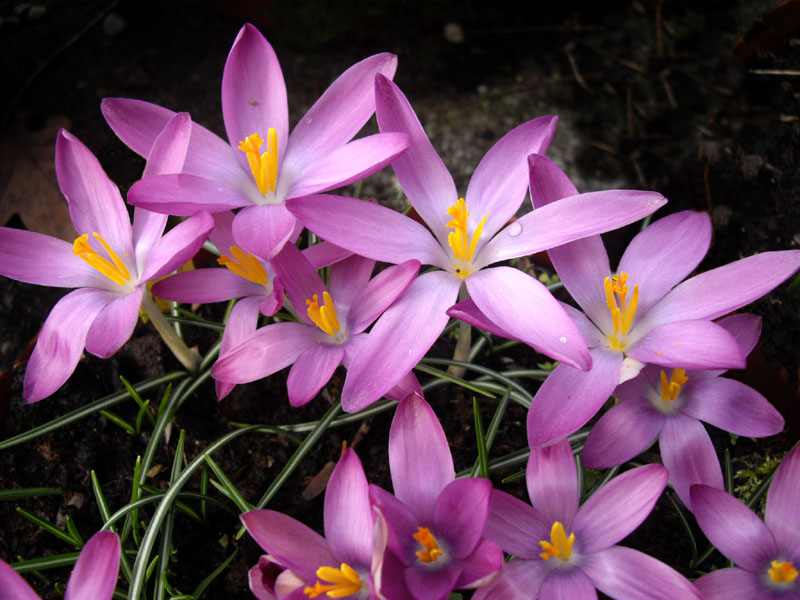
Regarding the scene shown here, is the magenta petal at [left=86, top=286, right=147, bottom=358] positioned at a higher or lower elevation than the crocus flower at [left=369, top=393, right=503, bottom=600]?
higher

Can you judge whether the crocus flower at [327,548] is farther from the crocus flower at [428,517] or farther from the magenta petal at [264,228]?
the magenta petal at [264,228]

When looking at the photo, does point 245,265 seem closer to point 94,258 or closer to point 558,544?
point 94,258

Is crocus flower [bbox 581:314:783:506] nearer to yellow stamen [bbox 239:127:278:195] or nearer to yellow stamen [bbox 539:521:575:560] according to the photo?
yellow stamen [bbox 539:521:575:560]

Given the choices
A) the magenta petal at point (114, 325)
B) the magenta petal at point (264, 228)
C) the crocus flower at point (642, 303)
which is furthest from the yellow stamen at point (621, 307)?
the magenta petal at point (114, 325)

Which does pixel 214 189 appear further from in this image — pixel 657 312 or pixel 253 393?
pixel 657 312

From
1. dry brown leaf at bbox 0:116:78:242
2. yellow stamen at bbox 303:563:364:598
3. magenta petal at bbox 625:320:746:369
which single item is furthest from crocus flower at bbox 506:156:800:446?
dry brown leaf at bbox 0:116:78:242

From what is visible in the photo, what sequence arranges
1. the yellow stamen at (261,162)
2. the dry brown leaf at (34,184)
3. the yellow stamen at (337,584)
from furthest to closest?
the dry brown leaf at (34,184)
the yellow stamen at (261,162)
the yellow stamen at (337,584)
